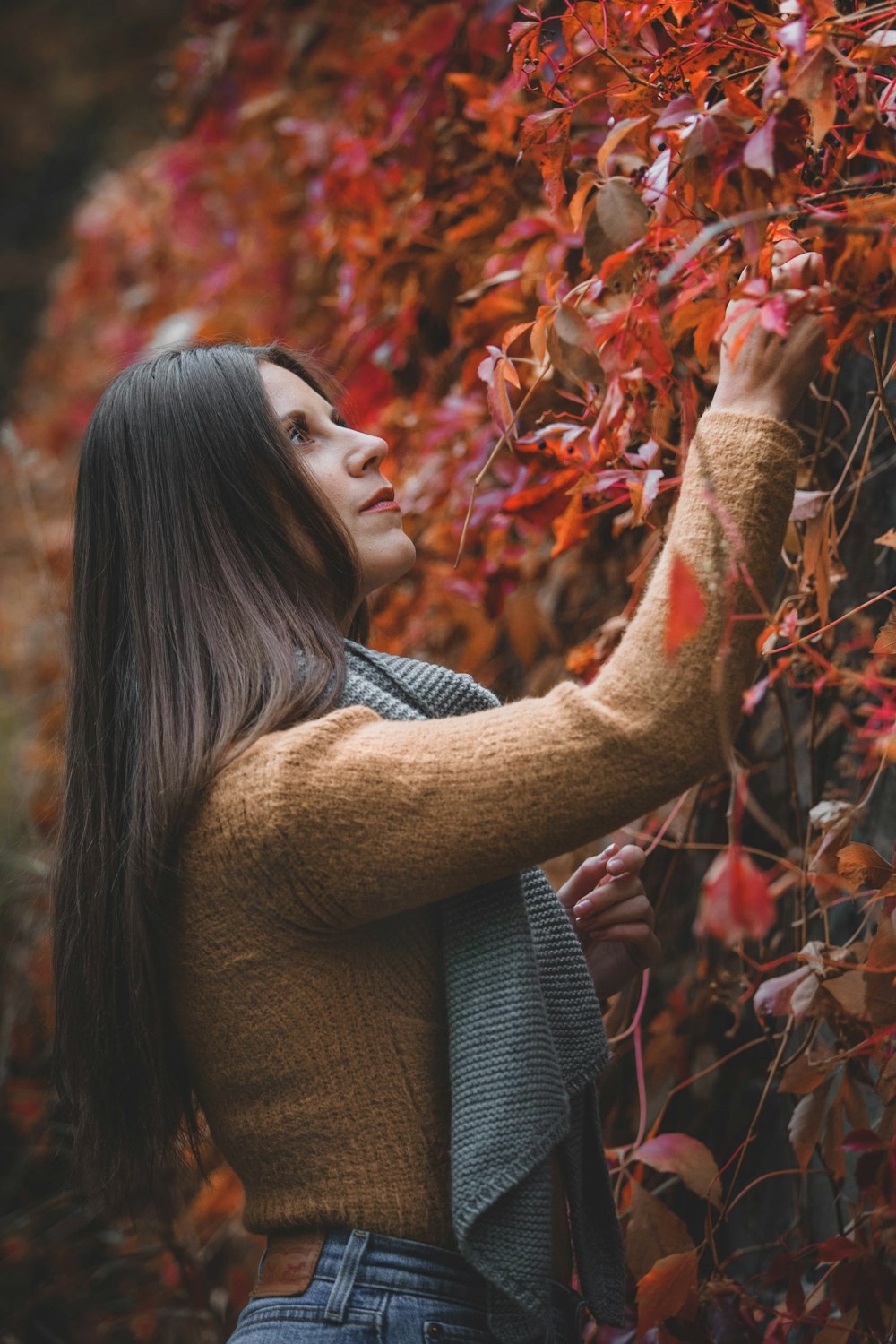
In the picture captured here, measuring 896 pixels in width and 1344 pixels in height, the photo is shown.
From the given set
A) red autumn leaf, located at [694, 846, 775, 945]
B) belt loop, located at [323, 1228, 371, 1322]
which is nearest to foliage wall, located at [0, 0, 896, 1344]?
red autumn leaf, located at [694, 846, 775, 945]

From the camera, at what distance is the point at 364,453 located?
50.4 inches

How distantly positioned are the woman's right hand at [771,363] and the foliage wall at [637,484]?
19 millimetres

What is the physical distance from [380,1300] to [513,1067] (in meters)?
0.23

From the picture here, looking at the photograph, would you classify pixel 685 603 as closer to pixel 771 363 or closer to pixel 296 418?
pixel 771 363

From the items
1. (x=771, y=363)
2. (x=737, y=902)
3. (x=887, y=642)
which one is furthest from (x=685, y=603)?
(x=887, y=642)

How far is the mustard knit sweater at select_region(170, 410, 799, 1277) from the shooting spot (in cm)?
89

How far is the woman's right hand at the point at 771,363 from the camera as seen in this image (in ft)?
2.97

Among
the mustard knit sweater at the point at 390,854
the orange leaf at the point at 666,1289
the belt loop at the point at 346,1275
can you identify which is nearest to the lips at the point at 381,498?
the mustard knit sweater at the point at 390,854

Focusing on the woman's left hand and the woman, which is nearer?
the woman

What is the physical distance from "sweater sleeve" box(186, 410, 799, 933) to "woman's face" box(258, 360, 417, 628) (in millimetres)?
322

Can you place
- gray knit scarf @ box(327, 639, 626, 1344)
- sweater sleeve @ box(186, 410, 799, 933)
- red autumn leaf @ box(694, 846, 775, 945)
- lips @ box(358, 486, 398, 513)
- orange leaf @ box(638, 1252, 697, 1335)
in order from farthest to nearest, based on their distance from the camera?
lips @ box(358, 486, 398, 513)
orange leaf @ box(638, 1252, 697, 1335)
gray knit scarf @ box(327, 639, 626, 1344)
sweater sleeve @ box(186, 410, 799, 933)
red autumn leaf @ box(694, 846, 775, 945)

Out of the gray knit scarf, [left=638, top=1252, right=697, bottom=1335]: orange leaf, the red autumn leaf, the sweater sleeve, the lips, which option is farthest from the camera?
the lips

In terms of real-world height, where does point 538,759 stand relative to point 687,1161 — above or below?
above

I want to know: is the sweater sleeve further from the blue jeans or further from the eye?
the eye
